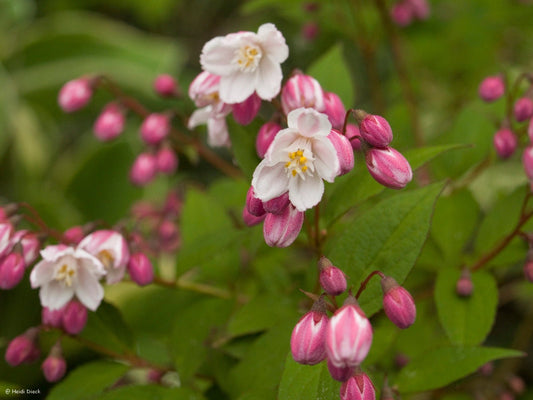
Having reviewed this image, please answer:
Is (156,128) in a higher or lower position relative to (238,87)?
lower

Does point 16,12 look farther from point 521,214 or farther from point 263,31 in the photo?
point 521,214

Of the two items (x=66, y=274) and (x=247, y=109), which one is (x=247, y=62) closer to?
(x=247, y=109)

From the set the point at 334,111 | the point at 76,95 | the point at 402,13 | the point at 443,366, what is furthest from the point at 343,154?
the point at 402,13

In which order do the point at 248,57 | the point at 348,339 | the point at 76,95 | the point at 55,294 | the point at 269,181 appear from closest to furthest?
the point at 348,339 → the point at 269,181 → the point at 248,57 → the point at 55,294 → the point at 76,95

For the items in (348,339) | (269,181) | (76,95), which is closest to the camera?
(348,339)

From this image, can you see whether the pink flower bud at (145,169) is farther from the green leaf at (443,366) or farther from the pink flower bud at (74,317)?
the green leaf at (443,366)

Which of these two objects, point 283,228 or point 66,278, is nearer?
point 283,228

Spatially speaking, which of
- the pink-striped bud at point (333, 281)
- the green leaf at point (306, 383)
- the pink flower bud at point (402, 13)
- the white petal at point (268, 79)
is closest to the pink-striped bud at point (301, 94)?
the white petal at point (268, 79)
